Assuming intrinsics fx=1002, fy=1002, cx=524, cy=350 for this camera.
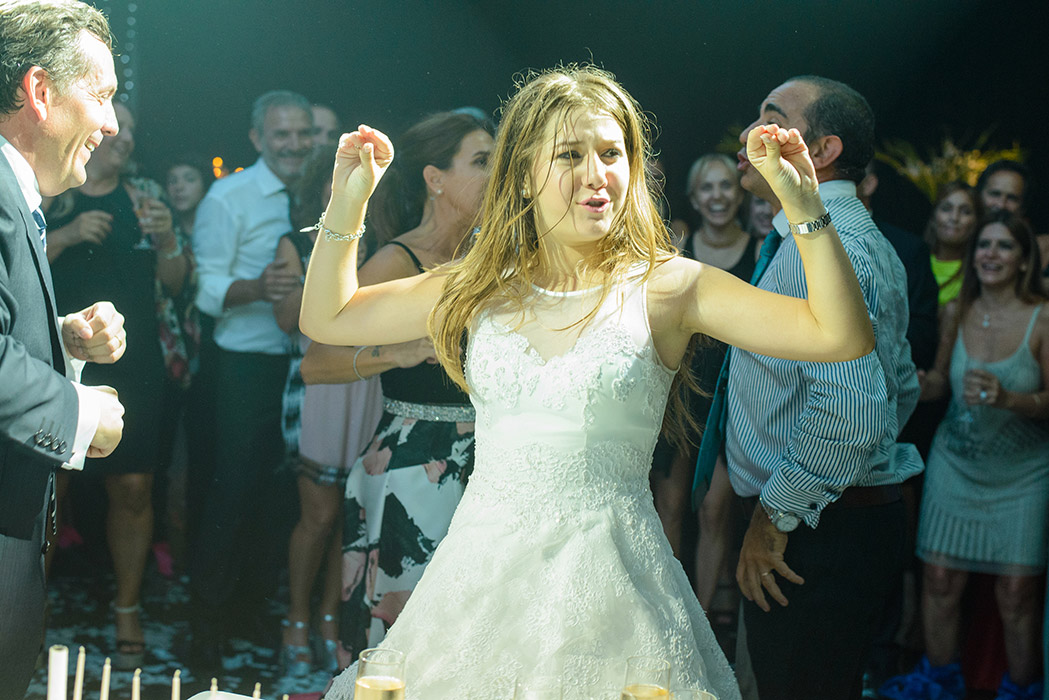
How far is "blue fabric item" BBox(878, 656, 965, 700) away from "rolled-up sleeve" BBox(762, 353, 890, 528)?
5.25 feet

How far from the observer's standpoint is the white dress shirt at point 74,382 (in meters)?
1.64

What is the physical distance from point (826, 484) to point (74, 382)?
1.52 metres

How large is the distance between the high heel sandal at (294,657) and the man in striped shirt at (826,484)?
1.57 metres

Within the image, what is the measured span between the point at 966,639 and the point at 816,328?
2.58 m

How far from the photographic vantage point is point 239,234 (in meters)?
3.24

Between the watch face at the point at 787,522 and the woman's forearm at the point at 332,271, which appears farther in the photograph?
the watch face at the point at 787,522

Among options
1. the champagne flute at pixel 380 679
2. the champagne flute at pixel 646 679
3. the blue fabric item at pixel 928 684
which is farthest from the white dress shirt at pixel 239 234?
the blue fabric item at pixel 928 684

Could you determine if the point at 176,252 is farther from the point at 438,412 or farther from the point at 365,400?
the point at 438,412

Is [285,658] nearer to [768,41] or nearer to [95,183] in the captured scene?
[95,183]

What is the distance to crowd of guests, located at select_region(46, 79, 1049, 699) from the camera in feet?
9.84

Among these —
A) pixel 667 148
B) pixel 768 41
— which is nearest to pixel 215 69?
pixel 667 148

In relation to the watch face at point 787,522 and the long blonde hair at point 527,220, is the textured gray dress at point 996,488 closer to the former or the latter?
the watch face at point 787,522

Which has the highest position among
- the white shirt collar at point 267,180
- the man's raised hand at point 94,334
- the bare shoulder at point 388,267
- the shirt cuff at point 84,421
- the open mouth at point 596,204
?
the white shirt collar at point 267,180

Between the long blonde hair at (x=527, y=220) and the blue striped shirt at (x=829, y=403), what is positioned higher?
the long blonde hair at (x=527, y=220)
